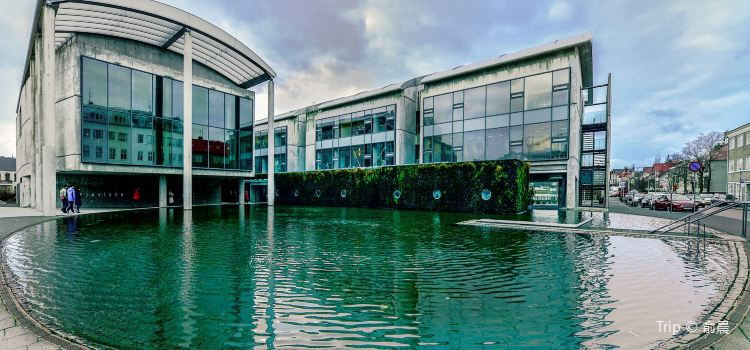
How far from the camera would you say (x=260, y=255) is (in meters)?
8.56

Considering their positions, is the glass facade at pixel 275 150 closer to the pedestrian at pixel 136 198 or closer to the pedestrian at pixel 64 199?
the pedestrian at pixel 136 198

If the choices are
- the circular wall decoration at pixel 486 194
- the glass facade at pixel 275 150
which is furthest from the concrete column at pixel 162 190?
the circular wall decoration at pixel 486 194

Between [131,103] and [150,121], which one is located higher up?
[131,103]

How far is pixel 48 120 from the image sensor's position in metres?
18.7

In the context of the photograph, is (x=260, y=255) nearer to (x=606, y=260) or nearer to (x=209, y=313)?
(x=209, y=313)

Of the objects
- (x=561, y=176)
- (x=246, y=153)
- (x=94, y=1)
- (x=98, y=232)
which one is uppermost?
(x=94, y=1)

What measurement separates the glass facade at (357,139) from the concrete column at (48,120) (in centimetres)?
2392

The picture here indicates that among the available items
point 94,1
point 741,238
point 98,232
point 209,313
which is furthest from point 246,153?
point 741,238

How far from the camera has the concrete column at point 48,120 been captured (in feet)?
61.0

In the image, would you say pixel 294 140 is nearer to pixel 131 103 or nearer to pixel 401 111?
pixel 401 111

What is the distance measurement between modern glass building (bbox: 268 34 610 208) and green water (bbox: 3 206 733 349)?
679 inches

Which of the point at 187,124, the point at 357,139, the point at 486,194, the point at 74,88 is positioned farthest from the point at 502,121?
the point at 74,88

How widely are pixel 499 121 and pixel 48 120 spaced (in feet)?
99.0

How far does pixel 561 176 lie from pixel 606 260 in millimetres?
21762
